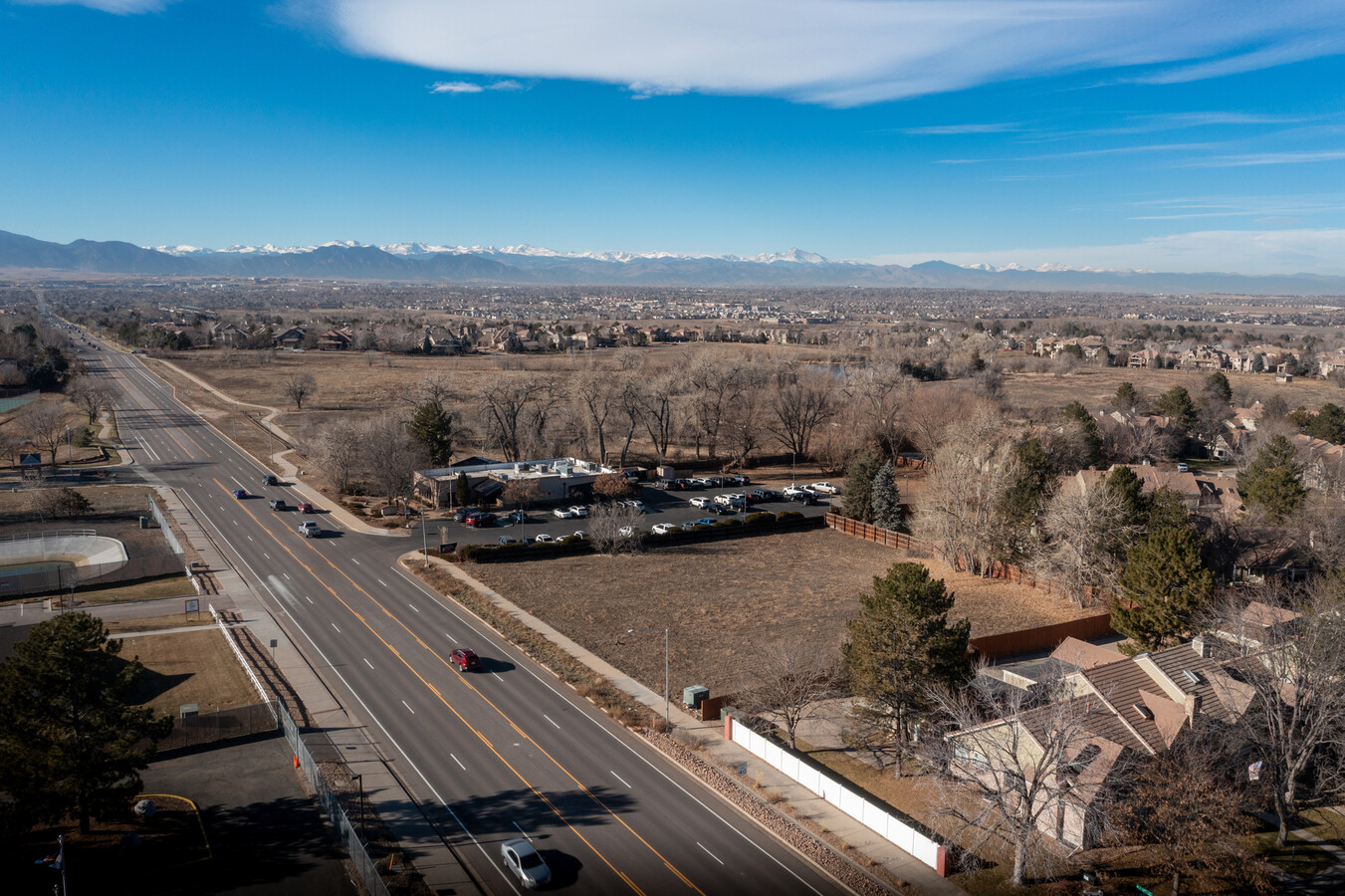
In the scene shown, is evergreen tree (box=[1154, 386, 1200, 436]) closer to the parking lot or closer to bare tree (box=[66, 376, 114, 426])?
the parking lot

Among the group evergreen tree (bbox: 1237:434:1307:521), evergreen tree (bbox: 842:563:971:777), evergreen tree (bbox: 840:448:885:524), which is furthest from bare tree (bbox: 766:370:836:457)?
evergreen tree (bbox: 842:563:971:777)

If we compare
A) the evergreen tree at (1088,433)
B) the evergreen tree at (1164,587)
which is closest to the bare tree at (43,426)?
the evergreen tree at (1164,587)

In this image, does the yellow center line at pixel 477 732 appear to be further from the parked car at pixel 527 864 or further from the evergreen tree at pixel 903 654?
the evergreen tree at pixel 903 654

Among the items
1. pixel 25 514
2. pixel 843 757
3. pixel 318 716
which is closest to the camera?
pixel 843 757

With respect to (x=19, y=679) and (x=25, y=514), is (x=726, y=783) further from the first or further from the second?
(x=25, y=514)

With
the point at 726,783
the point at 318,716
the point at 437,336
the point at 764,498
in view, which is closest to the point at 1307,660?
the point at 726,783

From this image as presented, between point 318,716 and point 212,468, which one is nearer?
point 318,716
